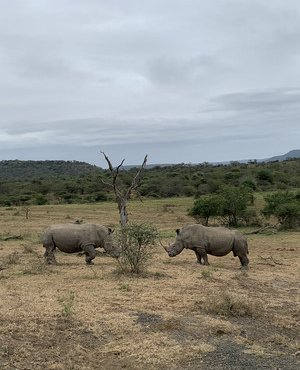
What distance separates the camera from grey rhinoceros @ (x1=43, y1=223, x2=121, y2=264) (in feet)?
50.3

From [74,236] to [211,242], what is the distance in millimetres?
3929

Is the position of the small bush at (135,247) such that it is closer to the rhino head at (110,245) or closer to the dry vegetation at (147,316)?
the dry vegetation at (147,316)

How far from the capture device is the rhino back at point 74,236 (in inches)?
604

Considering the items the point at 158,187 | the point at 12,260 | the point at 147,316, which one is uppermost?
the point at 158,187

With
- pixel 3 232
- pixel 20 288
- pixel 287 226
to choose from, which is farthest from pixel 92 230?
pixel 287 226

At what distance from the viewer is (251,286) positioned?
13.0 metres

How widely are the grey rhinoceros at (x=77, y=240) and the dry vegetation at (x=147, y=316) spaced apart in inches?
17.0

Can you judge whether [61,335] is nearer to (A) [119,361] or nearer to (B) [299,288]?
(A) [119,361]

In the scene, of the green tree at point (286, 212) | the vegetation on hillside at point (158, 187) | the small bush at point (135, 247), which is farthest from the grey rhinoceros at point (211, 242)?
the vegetation on hillside at point (158, 187)

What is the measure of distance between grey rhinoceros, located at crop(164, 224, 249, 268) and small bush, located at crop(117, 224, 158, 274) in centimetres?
241

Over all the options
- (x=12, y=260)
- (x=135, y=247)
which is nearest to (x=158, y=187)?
(x=12, y=260)

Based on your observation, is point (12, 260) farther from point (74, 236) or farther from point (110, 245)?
point (110, 245)

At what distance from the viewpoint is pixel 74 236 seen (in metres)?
15.3

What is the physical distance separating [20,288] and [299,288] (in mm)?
6435
